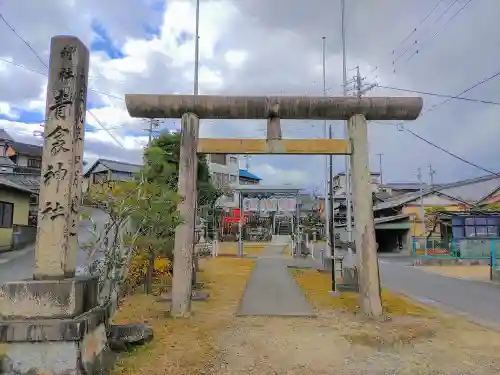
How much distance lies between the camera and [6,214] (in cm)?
2259

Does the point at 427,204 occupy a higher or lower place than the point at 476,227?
higher

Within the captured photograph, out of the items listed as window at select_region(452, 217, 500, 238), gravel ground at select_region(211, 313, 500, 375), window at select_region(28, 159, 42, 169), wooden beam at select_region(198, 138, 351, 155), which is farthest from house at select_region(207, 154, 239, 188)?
gravel ground at select_region(211, 313, 500, 375)

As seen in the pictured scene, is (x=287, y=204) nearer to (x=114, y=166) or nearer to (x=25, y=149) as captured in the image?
(x=114, y=166)

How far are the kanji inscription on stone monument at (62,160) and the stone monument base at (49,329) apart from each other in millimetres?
315

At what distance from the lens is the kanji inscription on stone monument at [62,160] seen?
532cm

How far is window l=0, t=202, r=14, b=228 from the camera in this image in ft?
72.2

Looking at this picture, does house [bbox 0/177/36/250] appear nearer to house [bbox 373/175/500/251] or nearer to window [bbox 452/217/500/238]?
window [bbox 452/217/500/238]

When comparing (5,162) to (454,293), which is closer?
(454,293)

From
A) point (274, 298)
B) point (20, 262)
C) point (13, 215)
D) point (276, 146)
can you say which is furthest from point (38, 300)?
point (13, 215)

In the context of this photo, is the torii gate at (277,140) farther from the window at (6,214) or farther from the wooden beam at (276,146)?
the window at (6,214)

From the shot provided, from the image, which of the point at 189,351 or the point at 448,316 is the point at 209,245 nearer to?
the point at 448,316

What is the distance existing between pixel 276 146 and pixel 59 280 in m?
5.61

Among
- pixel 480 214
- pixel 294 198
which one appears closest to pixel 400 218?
pixel 480 214

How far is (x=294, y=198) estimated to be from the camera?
30.3m
